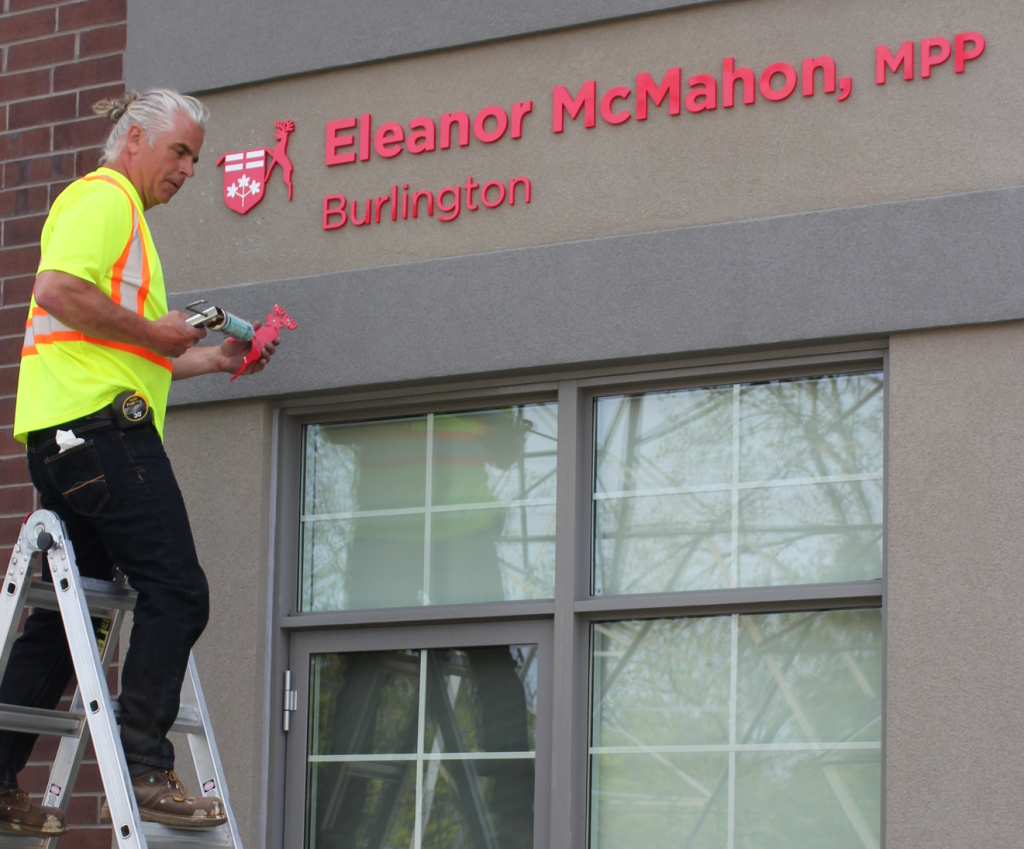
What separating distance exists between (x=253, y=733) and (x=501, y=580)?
3.46 ft

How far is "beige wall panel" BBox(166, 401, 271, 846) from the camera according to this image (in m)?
6.07

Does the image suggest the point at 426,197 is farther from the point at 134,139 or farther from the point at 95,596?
the point at 95,596

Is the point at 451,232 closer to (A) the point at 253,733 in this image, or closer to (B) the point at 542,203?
(B) the point at 542,203

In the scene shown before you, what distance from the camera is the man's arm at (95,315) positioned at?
15.1 feet

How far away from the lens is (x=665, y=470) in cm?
583

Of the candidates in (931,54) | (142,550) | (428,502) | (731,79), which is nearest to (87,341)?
(142,550)

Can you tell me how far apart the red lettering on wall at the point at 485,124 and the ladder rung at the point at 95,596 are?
221cm

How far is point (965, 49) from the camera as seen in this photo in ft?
17.8

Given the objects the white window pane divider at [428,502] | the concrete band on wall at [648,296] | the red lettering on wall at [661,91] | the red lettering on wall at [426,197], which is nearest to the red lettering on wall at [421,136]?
the red lettering on wall at [426,197]

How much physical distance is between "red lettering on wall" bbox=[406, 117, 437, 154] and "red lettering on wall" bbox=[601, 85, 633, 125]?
2.24 ft

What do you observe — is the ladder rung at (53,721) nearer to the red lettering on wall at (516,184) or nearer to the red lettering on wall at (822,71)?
the red lettering on wall at (516,184)

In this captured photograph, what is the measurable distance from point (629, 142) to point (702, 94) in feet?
1.00

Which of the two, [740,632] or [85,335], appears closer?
[85,335]

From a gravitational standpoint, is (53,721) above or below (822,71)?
below
